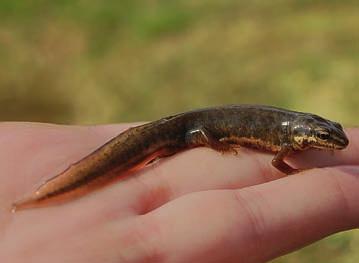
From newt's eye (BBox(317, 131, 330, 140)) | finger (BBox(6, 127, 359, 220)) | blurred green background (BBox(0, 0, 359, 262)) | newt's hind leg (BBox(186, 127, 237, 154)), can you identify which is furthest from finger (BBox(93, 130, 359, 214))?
blurred green background (BBox(0, 0, 359, 262))

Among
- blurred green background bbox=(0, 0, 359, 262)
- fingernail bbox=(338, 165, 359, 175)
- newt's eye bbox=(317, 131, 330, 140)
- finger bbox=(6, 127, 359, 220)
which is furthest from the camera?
blurred green background bbox=(0, 0, 359, 262)

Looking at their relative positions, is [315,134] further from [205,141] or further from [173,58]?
[173,58]

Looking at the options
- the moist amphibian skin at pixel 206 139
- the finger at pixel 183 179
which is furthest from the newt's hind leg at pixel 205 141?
the finger at pixel 183 179

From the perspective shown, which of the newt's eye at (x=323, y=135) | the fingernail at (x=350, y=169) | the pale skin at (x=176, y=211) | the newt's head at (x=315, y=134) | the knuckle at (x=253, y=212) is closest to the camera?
the pale skin at (x=176, y=211)

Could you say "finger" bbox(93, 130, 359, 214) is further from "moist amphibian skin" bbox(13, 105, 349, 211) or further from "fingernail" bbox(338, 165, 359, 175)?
"fingernail" bbox(338, 165, 359, 175)

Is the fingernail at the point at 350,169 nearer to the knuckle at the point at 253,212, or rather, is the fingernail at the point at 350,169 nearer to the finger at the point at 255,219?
the finger at the point at 255,219
